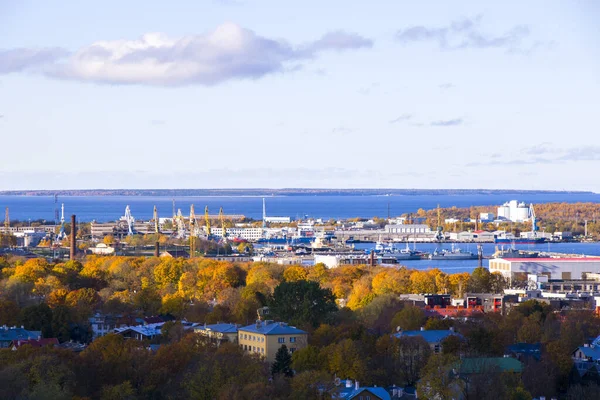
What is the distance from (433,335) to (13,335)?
6.91 metres

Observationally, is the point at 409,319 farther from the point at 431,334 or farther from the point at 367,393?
the point at 367,393

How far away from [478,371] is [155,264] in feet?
68.0

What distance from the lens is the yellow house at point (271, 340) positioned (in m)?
18.9

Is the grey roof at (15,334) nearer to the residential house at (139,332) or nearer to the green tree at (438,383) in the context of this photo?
the residential house at (139,332)

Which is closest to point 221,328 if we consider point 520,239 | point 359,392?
point 359,392

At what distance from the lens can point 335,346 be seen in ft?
57.1

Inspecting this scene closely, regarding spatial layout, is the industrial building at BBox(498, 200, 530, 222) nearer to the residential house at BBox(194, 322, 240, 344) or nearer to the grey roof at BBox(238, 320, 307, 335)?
the residential house at BBox(194, 322, 240, 344)

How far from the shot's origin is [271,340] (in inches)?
748

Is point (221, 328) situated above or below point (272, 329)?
below

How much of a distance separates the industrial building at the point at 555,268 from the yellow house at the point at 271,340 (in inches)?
779

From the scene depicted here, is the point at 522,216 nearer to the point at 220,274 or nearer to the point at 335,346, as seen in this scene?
the point at 220,274

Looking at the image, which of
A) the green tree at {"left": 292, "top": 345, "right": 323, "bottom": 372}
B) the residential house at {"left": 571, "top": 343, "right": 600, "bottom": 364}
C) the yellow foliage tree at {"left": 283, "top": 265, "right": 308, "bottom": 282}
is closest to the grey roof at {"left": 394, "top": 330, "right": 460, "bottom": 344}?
the residential house at {"left": 571, "top": 343, "right": 600, "bottom": 364}

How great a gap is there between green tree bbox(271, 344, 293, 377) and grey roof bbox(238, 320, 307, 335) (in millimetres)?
1314

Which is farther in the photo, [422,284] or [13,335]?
[422,284]
